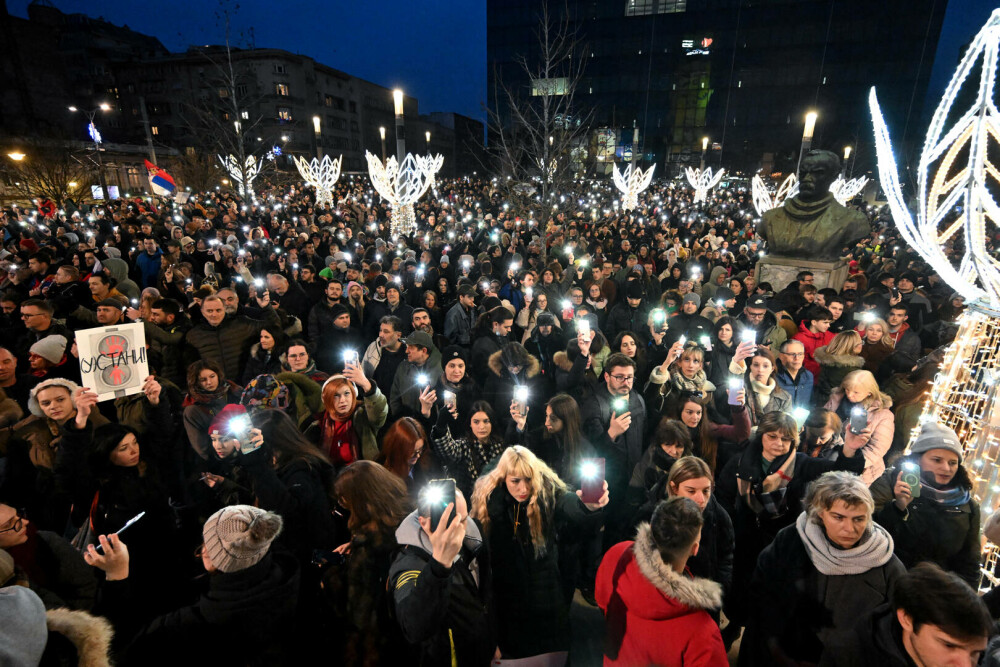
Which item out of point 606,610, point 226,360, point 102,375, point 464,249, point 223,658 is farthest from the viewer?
point 464,249

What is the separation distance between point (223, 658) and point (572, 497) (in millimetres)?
1812

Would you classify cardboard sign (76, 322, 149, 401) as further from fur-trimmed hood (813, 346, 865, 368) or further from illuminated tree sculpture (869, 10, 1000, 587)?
fur-trimmed hood (813, 346, 865, 368)

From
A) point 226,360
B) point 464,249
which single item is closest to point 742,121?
point 464,249

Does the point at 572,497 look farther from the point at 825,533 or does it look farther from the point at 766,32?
the point at 766,32

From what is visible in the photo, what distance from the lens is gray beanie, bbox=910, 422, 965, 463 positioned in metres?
2.61

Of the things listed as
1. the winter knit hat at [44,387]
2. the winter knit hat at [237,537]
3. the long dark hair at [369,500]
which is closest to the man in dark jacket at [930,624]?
the long dark hair at [369,500]

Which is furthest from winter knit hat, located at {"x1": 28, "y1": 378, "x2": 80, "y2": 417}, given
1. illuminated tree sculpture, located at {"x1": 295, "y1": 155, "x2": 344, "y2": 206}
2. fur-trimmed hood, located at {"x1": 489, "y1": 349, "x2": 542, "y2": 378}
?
illuminated tree sculpture, located at {"x1": 295, "y1": 155, "x2": 344, "y2": 206}

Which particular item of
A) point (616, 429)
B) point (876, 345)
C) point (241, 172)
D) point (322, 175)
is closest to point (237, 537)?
point (616, 429)

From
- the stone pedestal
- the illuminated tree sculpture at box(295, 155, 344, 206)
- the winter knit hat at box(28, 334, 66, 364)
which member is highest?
the illuminated tree sculpture at box(295, 155, 344, 206)

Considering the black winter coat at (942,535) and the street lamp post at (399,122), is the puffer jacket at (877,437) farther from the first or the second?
the street lamp post at (399,122)

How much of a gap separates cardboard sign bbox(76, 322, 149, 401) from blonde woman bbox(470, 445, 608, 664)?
110 inches

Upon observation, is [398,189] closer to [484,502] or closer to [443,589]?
[484,502]

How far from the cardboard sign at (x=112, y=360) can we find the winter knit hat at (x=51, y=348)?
1498 millimetres

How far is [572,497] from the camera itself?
283 centimetres
